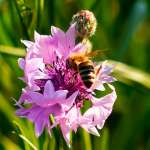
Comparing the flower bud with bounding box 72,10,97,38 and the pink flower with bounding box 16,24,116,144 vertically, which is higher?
the flower bud with bounding box 72,10,97,38

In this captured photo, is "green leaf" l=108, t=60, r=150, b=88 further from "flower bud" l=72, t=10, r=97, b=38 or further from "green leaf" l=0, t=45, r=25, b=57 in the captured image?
"flower bud" l=72, t=10, r=97, b=38

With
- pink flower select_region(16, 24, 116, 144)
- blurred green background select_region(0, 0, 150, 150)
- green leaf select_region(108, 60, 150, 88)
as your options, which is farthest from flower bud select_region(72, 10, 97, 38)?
green leaf select_region(108, 60, 150, 88)

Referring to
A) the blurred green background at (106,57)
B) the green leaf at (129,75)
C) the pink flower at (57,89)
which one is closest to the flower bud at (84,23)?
the pink flower at (57,89)

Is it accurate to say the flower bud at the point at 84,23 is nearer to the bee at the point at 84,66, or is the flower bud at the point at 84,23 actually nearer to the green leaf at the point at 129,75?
the bee at the point at 84,66

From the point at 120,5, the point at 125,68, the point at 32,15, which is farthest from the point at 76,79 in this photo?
the point at 120,5

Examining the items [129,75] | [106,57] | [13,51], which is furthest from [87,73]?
[106,57]

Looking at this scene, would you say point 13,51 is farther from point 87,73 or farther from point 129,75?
point 87,73

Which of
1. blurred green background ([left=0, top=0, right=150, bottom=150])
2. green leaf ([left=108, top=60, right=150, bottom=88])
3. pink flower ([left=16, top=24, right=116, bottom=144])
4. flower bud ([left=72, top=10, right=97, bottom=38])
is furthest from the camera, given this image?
green leaf ([left=108, top=60, right=150, bottom=88])

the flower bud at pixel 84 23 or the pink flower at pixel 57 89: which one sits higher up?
the flower bud at pixel 84 23
